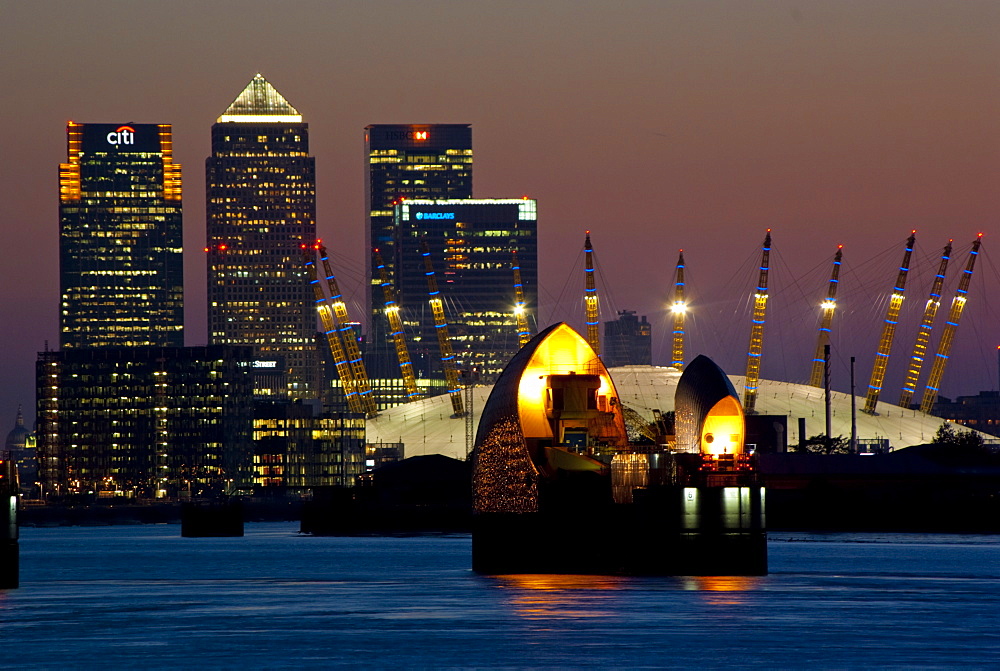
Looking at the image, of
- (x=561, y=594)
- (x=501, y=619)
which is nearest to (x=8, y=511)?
(x=561, y=594)

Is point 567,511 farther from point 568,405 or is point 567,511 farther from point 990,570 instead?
point 990,570

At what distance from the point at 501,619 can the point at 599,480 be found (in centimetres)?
2563

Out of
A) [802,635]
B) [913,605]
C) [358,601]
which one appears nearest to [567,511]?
[358,601]

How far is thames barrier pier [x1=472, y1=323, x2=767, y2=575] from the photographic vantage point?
8538 cm

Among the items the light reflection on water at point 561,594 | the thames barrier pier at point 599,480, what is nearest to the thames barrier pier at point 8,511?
the light reflection on water at point 561,594

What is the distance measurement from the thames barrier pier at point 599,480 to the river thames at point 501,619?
1.78 metres

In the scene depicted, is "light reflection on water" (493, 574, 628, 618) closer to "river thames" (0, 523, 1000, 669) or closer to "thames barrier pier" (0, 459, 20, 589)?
"river thames" (0, 523, 1000, 669)

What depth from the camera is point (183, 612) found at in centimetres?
7406

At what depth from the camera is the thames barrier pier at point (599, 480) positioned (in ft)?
280

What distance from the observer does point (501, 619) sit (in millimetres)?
66562

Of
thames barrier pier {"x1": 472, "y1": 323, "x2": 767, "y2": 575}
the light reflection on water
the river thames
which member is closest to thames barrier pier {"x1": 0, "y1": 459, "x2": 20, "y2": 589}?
the river thames

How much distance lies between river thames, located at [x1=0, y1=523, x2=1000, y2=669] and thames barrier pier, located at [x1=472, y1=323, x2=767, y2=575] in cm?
178

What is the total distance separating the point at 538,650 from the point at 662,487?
29.7 m

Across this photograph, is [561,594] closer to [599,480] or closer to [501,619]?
[501,619]
